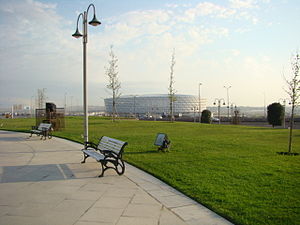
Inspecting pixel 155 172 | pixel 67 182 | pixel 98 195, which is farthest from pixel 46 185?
pixel 155 172

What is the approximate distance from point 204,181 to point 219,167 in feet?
5.81

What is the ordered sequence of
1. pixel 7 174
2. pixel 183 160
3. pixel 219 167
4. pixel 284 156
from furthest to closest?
1. pixel 284 156
2. pixel 183 160
3. pixel 219 167
4. pixel 7 174

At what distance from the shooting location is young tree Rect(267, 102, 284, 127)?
32281 mm

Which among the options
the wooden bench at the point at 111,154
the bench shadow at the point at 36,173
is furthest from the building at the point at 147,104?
the bench shadow at the point at 36,173

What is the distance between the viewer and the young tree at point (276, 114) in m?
32.3

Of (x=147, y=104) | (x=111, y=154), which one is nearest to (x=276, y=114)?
(x=111, y=154)

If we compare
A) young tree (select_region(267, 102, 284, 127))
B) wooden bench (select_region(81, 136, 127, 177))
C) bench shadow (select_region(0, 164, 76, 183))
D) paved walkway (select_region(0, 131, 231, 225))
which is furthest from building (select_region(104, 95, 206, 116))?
paved walkway (select_region(0, 131, 231, 225))

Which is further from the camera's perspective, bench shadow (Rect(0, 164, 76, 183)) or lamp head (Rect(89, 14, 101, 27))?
lamp head (Rect(89, 14, 101, 27))

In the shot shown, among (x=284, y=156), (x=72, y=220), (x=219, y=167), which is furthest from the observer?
(x=284, y=156)

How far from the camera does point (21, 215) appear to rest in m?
4.44

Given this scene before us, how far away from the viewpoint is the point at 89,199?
5234 millimetres

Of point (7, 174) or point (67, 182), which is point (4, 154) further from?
point (67, 182)

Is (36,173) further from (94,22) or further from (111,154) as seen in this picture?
(94,22)

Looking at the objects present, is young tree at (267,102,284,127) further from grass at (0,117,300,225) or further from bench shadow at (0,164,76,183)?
bench shadow at (0,164,76,183)
